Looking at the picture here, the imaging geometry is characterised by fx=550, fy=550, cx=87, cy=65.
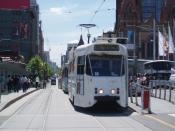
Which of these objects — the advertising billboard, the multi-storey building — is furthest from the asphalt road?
the multi-storey building

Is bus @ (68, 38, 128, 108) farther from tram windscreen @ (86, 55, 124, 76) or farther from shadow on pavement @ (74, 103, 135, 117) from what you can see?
shadow on pavement @ (74, 103, 135, 117)

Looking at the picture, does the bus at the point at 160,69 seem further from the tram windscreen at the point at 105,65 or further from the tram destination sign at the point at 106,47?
the tram windscreen at the point at 105,65

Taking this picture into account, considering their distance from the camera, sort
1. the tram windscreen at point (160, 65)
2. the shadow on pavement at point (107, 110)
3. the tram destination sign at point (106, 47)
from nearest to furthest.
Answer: the shadow on pavement at point (107, 110)
the tram destination sign at point (106, 47)
the tram windscreen at point (160, 65)

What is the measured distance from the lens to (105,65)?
981 inches

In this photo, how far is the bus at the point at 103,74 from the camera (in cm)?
2450

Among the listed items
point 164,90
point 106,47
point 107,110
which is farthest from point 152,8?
point 106,47

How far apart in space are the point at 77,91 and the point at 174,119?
689 centimetres

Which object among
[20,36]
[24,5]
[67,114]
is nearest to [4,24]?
[20,36]

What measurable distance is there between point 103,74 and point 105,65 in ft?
1.44

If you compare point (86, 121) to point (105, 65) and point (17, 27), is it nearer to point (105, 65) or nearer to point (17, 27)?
point (105, 65)

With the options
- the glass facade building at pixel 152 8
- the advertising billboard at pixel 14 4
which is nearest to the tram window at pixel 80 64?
the advertising billboard at pixel 14 4

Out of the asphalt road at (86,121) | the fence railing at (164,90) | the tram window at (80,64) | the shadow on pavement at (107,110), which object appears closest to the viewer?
the asphalt road at (86,121)

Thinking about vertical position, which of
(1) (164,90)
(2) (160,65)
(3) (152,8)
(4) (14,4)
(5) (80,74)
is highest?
(3) (152,8)

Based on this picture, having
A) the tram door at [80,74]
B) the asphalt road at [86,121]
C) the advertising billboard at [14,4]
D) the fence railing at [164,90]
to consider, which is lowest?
the asphalt road at [86,121]
